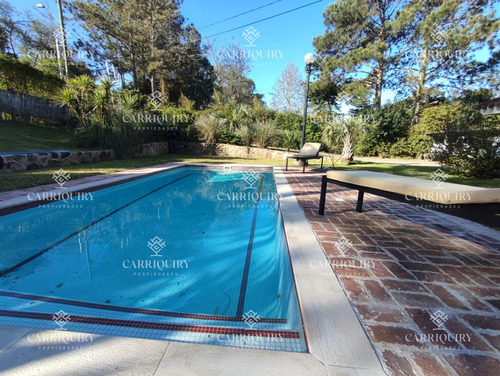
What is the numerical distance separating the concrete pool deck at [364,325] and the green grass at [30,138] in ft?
26.3

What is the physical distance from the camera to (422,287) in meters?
1.57

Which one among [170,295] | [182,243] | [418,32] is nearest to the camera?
[170,295]

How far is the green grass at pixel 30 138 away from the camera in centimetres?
678

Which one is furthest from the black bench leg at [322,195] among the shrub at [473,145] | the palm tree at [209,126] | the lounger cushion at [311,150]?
the palm tree at [209,126]

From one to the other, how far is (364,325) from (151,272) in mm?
2005

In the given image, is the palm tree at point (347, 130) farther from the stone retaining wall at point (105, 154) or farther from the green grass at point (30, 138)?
the green grass at point (30, 138)

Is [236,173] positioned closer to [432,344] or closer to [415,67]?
[432,344]

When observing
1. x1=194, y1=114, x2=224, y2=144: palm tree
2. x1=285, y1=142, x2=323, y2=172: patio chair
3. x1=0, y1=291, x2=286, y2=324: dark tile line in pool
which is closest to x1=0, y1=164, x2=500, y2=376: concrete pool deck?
x1=0, y1=291, x2=286, y2=324: dark tile line in pool

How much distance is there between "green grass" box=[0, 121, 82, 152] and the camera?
678 cm

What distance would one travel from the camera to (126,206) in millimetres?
4500

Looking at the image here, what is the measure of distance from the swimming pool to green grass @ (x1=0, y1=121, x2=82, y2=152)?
459 centimetres

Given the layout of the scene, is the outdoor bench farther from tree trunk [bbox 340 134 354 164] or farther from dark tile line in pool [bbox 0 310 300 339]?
tree trunk [bbox 340 134 354 164]

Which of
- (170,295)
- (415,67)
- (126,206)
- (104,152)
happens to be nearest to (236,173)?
(126,206)

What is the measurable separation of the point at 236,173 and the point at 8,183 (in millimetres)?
5778
